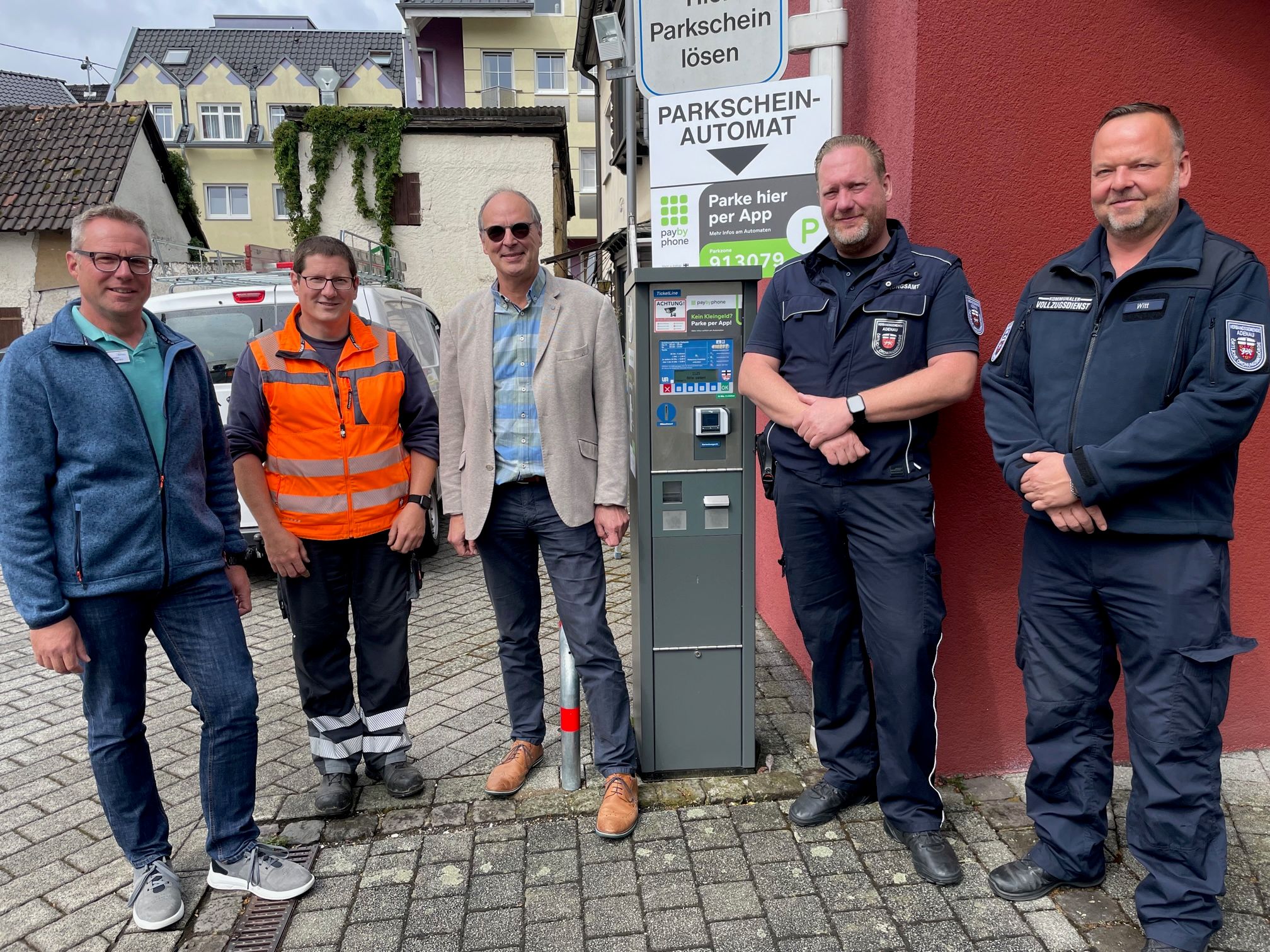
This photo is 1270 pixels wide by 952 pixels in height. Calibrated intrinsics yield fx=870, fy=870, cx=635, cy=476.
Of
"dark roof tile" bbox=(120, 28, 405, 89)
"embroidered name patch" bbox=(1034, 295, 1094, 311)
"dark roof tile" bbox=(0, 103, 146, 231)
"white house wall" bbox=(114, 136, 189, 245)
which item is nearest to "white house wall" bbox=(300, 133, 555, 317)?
"white house wall" bbox=(114, 136, 189, 245)

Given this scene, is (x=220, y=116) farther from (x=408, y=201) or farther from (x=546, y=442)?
(x=546, y=442)

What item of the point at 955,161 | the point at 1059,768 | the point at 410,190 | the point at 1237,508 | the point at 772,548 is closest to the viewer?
the point at 1059,768

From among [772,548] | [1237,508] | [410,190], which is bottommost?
[772,548]

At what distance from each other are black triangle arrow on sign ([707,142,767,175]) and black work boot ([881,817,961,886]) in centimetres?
250

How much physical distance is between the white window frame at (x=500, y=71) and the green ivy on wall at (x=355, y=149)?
40.3ft

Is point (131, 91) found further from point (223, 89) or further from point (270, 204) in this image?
point (270, 204)

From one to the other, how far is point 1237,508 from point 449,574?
506cm

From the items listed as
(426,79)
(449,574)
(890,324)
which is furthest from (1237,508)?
(426,79)

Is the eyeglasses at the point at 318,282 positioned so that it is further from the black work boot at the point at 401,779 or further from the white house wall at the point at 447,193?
the white house wall at the point at 447,193

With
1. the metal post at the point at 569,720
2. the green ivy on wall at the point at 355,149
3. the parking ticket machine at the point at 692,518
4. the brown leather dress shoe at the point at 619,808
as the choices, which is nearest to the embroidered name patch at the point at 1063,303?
the parking ticket machine at the point at 692,518

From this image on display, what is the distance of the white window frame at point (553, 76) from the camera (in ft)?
104

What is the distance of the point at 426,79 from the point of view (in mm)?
31891

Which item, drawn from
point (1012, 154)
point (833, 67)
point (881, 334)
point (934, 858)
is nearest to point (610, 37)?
point (833, 67)

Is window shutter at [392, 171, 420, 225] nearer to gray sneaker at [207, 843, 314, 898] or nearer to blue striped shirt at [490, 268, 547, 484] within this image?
blue striped shirt at [490, 268, 547, 484]
